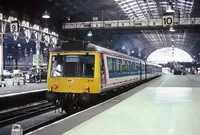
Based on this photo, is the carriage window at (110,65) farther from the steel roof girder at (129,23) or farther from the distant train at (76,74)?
the steel roof girder at (129,23)

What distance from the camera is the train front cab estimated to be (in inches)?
575

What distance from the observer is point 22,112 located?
1830 cm

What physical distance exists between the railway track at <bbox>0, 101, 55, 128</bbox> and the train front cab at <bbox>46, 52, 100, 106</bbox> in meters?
2.35

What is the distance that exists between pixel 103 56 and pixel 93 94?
1958 millimetres

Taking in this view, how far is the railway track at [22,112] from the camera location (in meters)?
15.8

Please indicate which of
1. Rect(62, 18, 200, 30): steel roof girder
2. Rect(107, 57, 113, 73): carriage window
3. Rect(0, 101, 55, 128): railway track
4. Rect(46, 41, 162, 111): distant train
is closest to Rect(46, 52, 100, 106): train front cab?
Rect(46, 41, 162, 111): distant train

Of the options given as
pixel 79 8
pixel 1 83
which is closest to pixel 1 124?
pixel 1 83

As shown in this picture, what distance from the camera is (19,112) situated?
18.2 metres

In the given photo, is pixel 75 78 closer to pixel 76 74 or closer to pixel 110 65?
pixel 76 74

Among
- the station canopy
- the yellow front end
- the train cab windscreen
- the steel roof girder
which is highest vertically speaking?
the station canopy

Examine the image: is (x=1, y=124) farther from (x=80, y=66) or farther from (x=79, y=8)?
(x=79, y=8)

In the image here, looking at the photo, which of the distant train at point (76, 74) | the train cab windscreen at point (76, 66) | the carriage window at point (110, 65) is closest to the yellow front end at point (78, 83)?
the distant train at point (76, 74)

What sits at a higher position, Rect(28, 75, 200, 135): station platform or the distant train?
the distant train

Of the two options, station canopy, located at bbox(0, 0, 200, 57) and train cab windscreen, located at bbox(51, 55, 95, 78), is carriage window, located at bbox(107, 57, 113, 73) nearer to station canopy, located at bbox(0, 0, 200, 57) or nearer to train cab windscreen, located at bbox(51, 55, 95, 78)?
train cab windscreen, located at bbox(51, 55, 95, 78)
